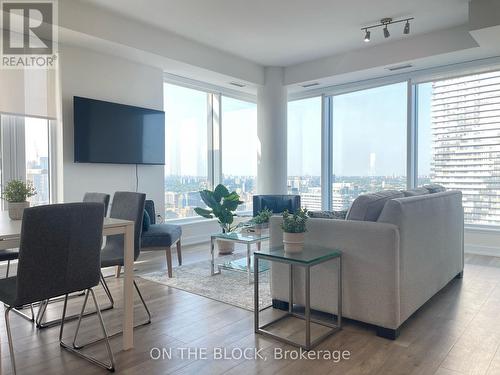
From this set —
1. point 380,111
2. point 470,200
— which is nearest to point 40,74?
point 380,111

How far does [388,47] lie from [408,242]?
3.53 metres

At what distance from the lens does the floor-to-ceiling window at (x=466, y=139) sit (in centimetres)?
481

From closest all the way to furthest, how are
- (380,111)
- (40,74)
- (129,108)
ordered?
1. (40,74)
2. (129,108)
3. (380,111)

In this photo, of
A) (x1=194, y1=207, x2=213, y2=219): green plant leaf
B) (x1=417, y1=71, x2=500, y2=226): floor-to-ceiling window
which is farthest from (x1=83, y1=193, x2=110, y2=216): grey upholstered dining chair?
(x1=417, y1=71, x2=500, y2=226): floor-to-ceiling window

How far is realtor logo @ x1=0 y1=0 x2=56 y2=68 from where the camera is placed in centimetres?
340

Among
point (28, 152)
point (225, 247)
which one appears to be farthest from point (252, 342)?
point (28, 152)

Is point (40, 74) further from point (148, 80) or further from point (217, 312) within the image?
point (217, 312)

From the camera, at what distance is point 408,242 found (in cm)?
245

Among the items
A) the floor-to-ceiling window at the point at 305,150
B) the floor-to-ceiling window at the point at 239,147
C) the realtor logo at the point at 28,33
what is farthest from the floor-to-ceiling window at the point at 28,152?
the floor-to-ceiling window at the point at 305,150

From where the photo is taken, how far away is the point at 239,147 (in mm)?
6789

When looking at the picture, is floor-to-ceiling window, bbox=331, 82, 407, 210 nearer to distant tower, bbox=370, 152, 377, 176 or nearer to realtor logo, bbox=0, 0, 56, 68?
distant tower, bbox=370, 152, 377, 176

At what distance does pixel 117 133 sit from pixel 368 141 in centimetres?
389

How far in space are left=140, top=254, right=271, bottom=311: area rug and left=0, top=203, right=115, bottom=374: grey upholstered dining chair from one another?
4.16 feet

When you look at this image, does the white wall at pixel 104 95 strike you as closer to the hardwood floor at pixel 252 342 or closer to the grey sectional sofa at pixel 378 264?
the hardwood floor at pixel 252 342
